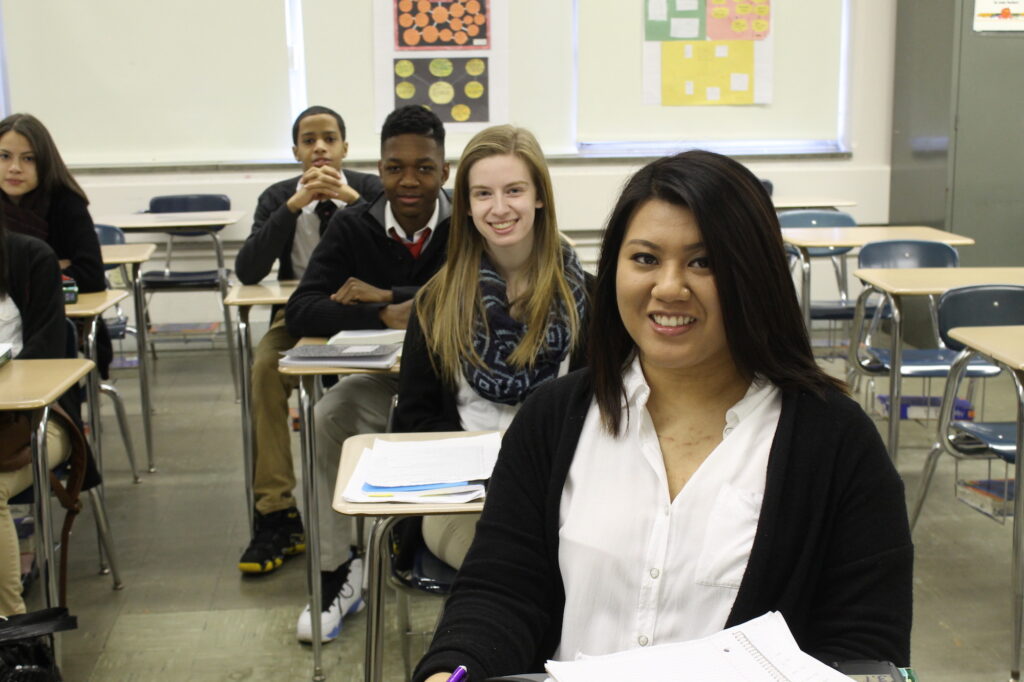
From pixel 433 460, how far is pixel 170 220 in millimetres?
3878

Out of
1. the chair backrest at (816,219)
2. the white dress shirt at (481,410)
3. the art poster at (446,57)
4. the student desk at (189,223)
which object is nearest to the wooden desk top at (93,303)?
the student desk at (189,223)

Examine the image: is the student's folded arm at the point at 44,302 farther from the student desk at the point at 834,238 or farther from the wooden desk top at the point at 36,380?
the student desk at the point at 834,238

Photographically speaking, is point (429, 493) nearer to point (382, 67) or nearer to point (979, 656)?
point (979, 656)

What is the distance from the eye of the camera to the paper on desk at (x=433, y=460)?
181cm

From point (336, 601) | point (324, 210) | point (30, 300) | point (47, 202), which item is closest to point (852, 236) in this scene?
point (324, 210)

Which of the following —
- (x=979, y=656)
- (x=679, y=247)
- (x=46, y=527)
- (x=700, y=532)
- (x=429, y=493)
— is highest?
(x=679, y=247)

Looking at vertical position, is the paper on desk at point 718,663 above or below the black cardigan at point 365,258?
below

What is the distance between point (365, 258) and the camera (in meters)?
3.07

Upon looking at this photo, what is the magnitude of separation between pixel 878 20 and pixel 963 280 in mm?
3278

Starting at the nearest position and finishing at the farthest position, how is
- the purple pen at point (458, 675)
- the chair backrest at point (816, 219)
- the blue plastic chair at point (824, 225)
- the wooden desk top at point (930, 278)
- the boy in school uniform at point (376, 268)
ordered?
the purple pen at point (458, 675) → the boy in school uniform at point (376, 268) → the wooden desk top at point (930, 278) → the blue plastic chair at point (824, 225) → the chair backrest at point (816, 219)

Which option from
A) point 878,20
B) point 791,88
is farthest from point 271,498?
point 878,20

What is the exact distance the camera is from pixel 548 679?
106 centimetres

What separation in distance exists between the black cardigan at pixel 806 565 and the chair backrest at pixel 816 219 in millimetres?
4251

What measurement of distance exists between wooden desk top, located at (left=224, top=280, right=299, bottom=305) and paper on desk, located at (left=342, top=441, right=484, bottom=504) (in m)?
1.53
